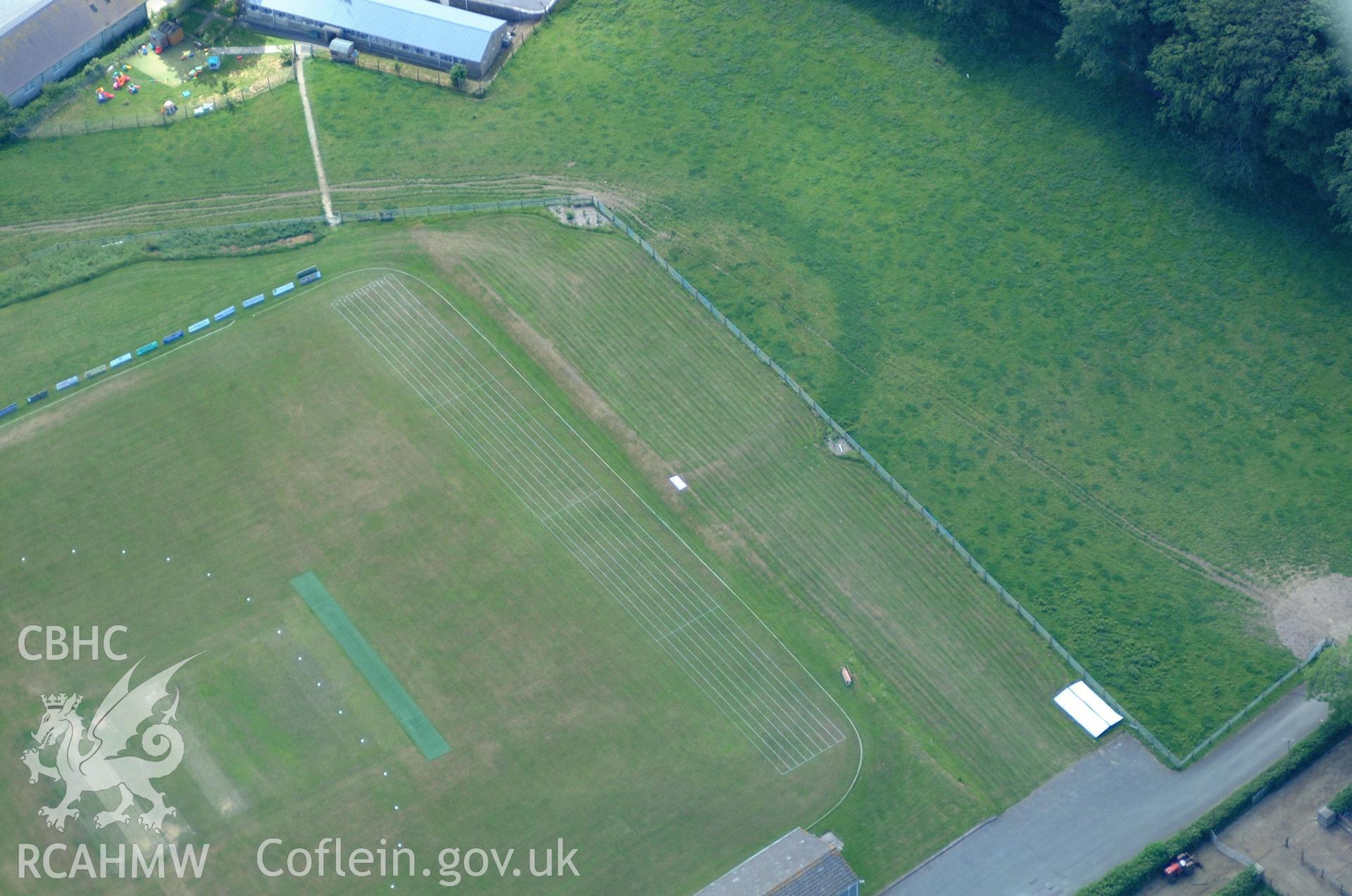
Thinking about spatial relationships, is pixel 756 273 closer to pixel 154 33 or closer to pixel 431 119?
pixel 431 119

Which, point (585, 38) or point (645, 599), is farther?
point (585, 38)

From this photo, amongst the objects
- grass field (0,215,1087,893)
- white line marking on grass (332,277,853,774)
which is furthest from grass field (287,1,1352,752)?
white line marking on grass (332,277,853,774)

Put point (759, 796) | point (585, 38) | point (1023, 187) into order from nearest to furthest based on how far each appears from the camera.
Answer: point (759, 796), point (1023, 187), point (585, 38)

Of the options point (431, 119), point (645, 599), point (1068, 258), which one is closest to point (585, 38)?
point (431, 119)

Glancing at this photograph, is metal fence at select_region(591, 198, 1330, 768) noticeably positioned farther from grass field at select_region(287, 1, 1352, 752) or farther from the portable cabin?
the portable cabin

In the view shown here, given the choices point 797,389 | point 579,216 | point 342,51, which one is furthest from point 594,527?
point 342,51

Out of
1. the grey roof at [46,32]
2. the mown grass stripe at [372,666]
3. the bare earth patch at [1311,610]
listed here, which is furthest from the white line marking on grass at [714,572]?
the grey roof at [46,32]

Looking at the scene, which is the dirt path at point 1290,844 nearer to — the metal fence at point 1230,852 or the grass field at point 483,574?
the metal fence at point 1230,852
